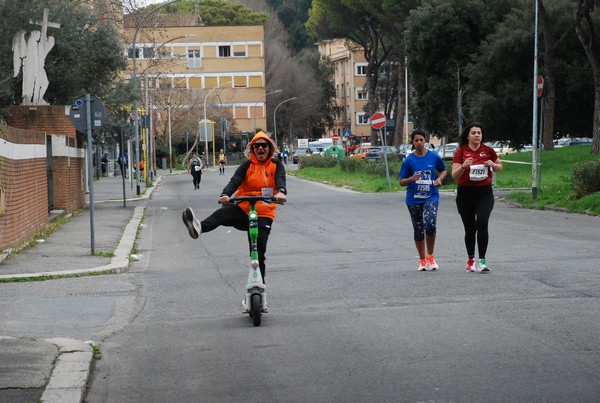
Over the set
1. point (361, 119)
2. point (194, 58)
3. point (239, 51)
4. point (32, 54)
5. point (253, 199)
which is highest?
point (239, 51)

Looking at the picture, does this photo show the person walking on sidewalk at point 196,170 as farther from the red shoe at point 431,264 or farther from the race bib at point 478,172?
the race bib at point 478,172

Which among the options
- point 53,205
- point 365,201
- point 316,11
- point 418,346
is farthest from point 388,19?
point 418,346

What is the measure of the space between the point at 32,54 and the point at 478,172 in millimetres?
16616

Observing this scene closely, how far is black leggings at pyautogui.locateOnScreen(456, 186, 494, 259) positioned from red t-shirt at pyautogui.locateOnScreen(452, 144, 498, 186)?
3.6 inches

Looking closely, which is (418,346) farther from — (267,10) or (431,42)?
(267,10)

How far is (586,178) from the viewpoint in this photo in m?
25.7

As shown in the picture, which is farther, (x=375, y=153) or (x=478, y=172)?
(x=375, y=153)

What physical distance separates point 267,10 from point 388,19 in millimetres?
46747

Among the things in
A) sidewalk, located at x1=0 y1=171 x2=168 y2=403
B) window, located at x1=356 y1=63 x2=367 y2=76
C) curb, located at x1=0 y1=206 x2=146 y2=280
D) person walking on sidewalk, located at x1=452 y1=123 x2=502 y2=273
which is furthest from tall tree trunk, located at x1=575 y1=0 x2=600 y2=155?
window, located at x1=356 y1=63 x2=367 y2=76

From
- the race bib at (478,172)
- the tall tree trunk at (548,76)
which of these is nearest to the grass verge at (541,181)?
the tall tree trunk at (548,76)

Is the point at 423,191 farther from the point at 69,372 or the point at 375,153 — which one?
the point at 375,153

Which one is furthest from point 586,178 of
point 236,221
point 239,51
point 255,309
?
point 239,51

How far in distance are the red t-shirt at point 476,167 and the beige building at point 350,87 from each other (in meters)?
111

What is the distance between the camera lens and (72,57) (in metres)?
31.2
